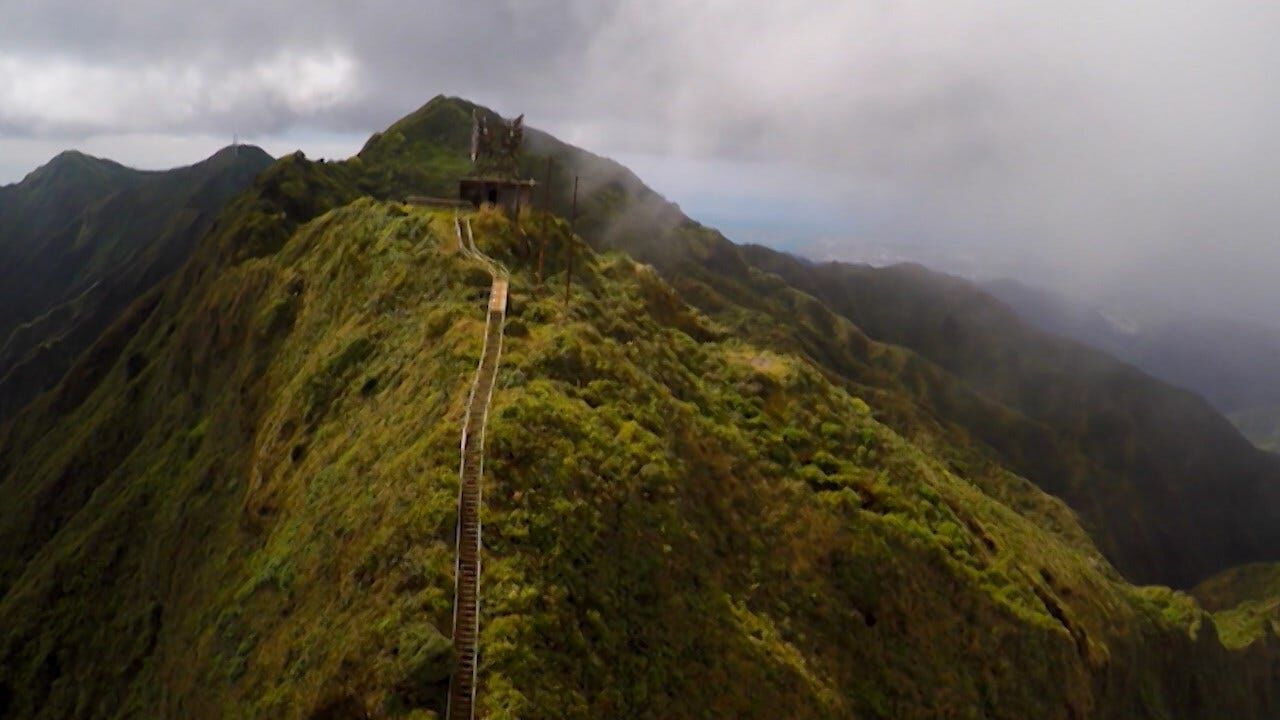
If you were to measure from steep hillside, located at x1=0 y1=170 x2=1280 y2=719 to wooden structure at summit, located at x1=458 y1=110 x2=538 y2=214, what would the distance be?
404 centimetres

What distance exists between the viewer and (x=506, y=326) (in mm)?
35094

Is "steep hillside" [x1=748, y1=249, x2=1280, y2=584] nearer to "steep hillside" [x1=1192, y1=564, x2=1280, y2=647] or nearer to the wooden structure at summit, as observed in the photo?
"steep hillside" [x1=1192, y1=564, x2=1280, y2=647]

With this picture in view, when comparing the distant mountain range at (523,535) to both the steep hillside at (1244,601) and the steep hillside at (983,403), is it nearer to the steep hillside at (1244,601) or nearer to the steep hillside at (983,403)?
the steep hillside at (1244,601)

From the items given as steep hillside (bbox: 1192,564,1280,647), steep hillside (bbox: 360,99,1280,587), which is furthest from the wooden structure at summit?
steep hillside (bbox: 1192,564,1280,647)

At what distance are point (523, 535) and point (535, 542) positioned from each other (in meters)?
0.42

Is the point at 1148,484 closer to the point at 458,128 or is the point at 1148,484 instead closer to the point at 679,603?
the point at 458,128

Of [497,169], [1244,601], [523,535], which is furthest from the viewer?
[1244,601]

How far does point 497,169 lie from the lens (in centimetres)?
4850

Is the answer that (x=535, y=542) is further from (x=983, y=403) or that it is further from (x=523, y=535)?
(x=983, y=403)

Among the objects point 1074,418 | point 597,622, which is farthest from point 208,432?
point 1074,418

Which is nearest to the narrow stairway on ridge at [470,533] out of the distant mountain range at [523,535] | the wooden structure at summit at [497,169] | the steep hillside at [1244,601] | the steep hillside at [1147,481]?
the distant mountain range at [523,535]

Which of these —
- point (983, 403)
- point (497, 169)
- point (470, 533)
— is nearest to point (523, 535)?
point (470, 533)

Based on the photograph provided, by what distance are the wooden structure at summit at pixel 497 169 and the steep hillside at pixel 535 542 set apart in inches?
159

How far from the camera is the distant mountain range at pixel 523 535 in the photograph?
24.4 m
